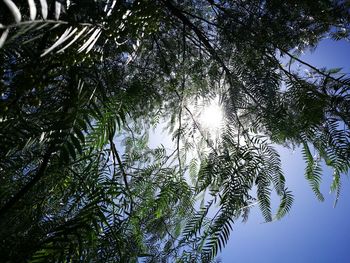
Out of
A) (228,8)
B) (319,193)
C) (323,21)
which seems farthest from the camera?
(228,8)

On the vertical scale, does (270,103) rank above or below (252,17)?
below

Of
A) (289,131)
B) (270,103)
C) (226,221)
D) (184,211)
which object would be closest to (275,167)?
(289,131)

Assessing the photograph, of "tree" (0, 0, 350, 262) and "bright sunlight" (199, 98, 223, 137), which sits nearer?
"tree" (0, 0, 350, 262)

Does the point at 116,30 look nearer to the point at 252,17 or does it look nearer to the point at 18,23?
the point at 18,23

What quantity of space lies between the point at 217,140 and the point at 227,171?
441 mm

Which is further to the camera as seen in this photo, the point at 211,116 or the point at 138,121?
the point at 138,121

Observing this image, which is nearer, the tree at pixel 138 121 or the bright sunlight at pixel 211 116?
the tree at pixel 138 121

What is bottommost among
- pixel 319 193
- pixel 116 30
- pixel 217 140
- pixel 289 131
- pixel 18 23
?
pixel 18 23

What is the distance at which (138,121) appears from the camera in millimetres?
2379

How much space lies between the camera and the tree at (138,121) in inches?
26.3

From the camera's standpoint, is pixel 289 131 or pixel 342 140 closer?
pixel 342 140

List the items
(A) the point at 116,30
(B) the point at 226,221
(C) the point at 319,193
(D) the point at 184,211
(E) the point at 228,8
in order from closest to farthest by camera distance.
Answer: (A) the point at 116,30
(B) the point at 226,221
(C) the point at 319,193
(D) the point at 184,211
(E) the point at 228,8

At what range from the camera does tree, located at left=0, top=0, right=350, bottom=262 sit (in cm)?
67

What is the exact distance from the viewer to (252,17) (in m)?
1.73
